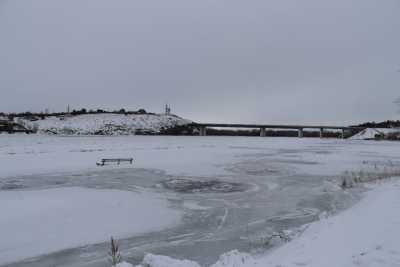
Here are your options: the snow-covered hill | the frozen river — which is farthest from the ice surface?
the snow-covered hill

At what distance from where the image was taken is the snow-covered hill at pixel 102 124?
84.2 meters

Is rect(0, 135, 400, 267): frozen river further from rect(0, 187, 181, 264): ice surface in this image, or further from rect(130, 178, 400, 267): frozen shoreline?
rect(130, 178, 400, 267): frozen shoreline

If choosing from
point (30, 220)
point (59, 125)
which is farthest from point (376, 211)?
point (59, 125)

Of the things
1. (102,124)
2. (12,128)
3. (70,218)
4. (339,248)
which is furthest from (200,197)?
(102,124)

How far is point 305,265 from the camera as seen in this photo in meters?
4.68

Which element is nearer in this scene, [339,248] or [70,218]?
[339,248]

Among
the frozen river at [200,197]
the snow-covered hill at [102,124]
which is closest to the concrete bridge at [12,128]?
the snow-covered hill at [102,124]

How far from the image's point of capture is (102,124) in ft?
306

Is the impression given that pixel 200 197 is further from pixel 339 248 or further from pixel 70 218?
pixel 339 248

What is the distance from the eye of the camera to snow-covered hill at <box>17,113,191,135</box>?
8425 centimetres

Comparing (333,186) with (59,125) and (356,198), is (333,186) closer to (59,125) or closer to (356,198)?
(356,198)

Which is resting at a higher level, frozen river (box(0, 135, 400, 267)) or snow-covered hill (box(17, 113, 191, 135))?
snow-covered hill (box(17, 113, 191, 135))

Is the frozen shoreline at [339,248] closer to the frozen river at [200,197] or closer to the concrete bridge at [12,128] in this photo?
the frozen river at [200,197]

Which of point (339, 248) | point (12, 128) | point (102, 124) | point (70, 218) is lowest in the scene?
point (70, 218)
